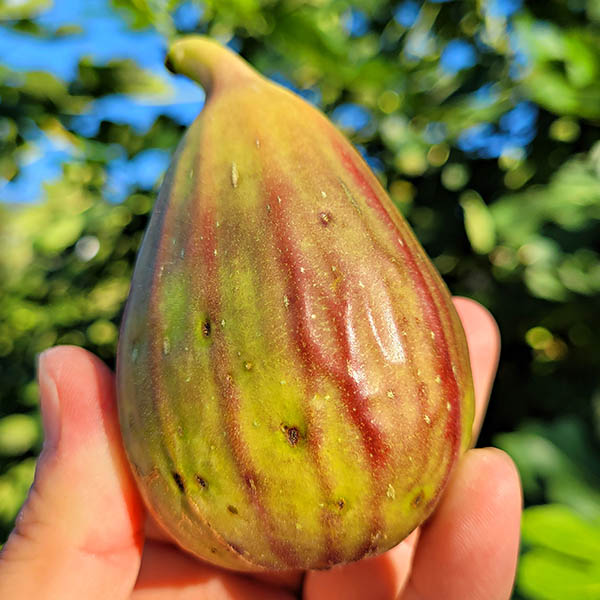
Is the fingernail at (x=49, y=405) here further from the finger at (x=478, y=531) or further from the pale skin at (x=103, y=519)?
the finger at (x=478, y=531)

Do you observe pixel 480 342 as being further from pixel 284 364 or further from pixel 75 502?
pixel 75 502

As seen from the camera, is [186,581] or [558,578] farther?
[186,581]

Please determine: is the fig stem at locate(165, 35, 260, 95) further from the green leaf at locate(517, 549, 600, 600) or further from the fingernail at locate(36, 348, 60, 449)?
the green leaf at locate(517, 549, 600, 600)

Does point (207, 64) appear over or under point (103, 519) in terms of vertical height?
over

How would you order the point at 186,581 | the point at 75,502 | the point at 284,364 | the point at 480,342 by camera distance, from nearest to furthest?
the point at 284,364 < the point at 75,502 < the point at 186,581 < the point at 480,342

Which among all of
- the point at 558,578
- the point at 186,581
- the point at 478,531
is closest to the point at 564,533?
the point at 558,578

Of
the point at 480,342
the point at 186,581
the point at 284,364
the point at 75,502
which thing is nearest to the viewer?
the point at 284,364
